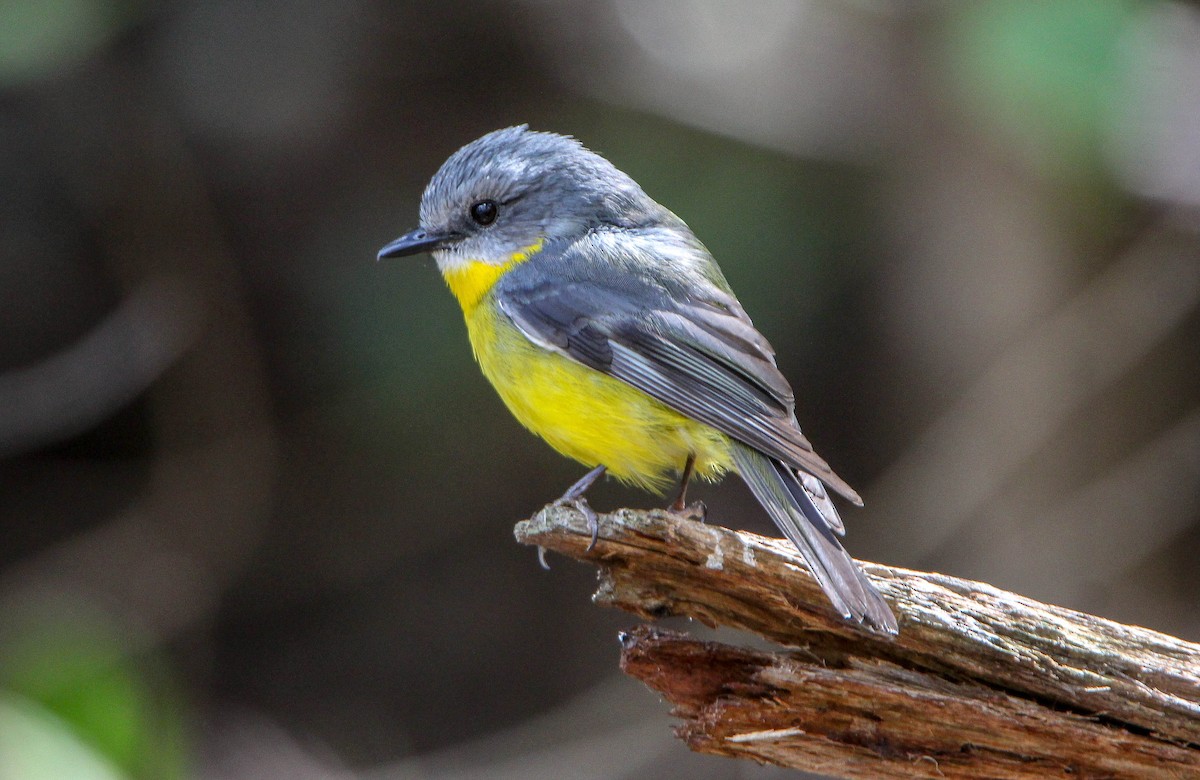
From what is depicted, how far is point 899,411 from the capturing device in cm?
673

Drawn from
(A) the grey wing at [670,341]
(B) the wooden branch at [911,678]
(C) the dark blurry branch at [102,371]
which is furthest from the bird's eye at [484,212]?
(C) the dark blurry branch at [102,371]

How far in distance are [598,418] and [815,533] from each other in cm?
82

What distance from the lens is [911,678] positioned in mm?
2936

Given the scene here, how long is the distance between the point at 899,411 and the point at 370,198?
304cm

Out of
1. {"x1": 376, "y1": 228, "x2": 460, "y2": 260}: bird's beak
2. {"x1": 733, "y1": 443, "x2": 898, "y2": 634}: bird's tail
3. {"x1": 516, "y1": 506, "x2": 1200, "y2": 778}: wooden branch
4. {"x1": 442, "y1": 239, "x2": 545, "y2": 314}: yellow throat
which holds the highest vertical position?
{"x1": 376, "y1": 228, "x2": 460, "y2": 260}: bird's beak

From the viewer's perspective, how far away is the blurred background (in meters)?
6.01

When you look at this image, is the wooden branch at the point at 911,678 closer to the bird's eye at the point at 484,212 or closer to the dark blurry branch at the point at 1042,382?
the bird's eye at the point at 484,212

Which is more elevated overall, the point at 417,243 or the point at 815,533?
the point at 417,243

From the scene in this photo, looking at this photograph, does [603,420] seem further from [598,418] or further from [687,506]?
[687,506]

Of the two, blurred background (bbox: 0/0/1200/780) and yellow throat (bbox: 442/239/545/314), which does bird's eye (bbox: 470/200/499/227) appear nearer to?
yellow throat (bbox: 442/239/545/314)

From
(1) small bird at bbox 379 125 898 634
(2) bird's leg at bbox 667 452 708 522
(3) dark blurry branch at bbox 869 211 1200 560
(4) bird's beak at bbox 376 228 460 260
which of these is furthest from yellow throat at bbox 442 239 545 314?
(3) dark blurry branch at bbox 869 211 1200 560

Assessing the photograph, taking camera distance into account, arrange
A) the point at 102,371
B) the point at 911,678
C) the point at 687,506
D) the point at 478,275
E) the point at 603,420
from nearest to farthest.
Answer: 1. the point at 911,678
2. the point at 603,420
3. the point at 687,506
4. the point at 478,275
5. the point at 102,371

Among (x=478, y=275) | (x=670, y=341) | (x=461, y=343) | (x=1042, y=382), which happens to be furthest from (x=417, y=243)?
(x=1042, y=382)

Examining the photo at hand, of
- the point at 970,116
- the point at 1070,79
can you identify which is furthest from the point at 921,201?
the point at 1070,79
